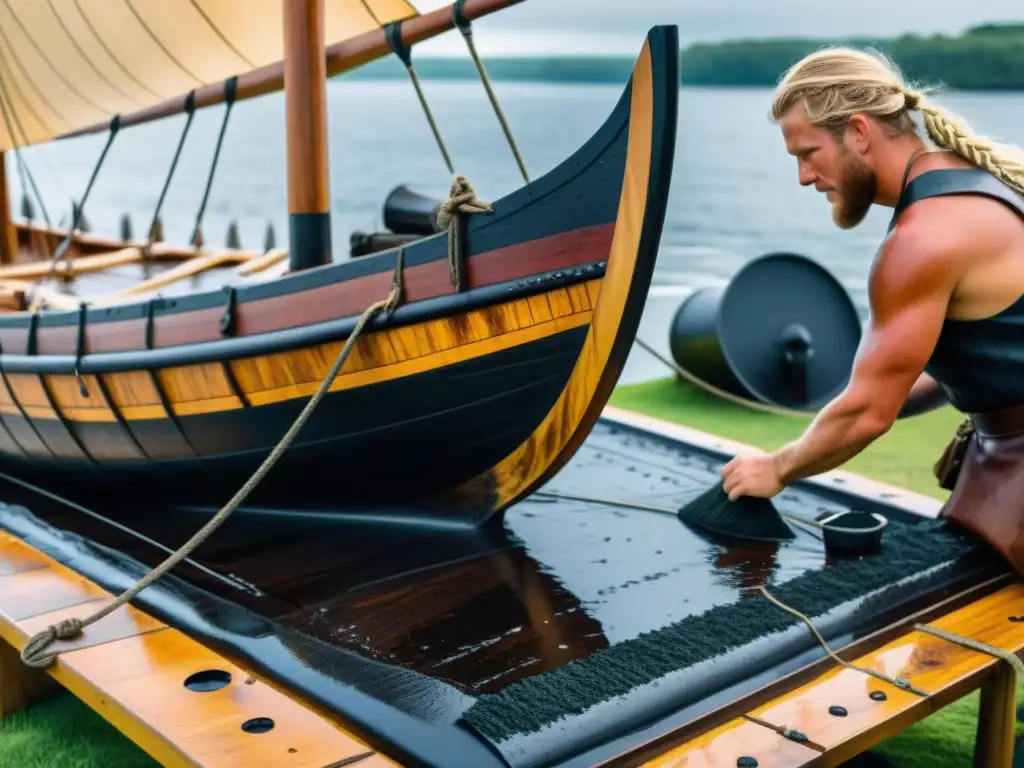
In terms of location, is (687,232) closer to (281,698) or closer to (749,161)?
(281,698)

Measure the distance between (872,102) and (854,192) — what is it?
210mm

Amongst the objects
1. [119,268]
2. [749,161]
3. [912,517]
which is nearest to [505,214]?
[912,517]

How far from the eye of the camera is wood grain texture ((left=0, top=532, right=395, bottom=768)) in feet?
6.19

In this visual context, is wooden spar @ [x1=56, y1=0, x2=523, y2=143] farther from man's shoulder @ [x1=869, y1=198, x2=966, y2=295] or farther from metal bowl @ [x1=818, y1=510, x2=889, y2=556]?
metal bowl @ [x1=818, y1=510, x2=889, y2=556]

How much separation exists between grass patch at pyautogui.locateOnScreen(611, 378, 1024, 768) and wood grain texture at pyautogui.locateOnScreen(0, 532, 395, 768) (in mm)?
1368

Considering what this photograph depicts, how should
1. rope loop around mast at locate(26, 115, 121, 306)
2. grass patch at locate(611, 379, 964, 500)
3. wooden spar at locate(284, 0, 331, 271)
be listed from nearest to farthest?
wooden spar at locate(284, 0, 331, 271)
rope loop around mast at locate(26, 115, 121, 306)
grass patch at locate(611, 379, 964, 500)

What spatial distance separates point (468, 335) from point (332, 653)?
2.79 feet

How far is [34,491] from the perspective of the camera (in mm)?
3830

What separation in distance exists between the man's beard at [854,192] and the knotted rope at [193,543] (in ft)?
3.43

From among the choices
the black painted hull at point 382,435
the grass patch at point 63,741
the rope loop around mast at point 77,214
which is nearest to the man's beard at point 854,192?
the black painted hull at point 382,435

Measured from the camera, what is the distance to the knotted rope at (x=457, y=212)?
8.80 feet

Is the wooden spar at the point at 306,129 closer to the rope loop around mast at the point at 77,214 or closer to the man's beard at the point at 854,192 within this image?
the rope loop around mast at the point at 77,214

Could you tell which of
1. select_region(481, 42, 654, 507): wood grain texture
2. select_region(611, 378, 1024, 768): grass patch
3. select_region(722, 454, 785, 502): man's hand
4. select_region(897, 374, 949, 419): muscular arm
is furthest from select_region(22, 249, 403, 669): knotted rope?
select_region(611, 378, 1024, 768): grass patch

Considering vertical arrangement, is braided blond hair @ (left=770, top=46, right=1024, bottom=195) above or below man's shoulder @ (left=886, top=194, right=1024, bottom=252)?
above
